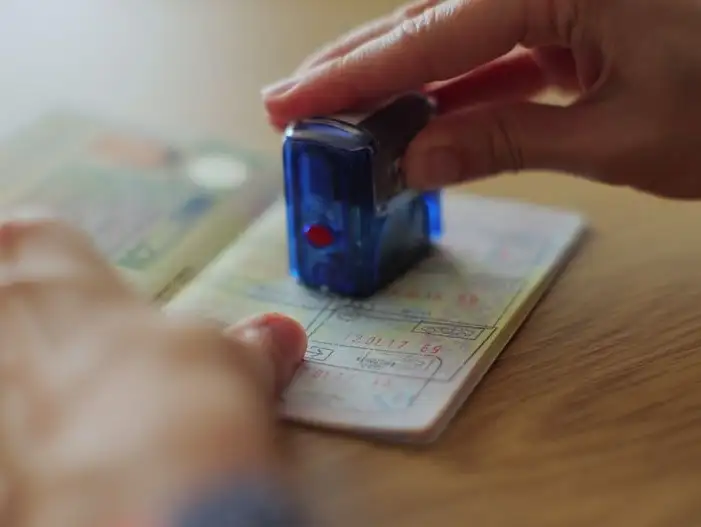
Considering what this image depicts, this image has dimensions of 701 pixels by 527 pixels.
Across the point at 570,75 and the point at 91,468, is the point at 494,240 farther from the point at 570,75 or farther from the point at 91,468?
the point at 91,468

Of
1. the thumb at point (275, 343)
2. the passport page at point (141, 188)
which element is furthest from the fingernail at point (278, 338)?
the passport page at point (141, 188)

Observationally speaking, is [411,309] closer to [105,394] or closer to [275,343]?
[275,343]

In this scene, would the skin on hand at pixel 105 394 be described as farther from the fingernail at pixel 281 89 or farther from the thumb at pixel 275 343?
the fingernail at pixel 281 89

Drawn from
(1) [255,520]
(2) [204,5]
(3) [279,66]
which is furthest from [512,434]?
(2) [204,5]

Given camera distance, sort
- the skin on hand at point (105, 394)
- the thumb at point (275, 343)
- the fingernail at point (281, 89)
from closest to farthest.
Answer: the skin on hand at point (105, 394), the thumb at point (275, 343), the fingernail at point (281, 89)

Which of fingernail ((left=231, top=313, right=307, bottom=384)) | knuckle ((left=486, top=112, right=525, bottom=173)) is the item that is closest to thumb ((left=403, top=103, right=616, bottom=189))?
knuckle ((left=486, top=112, right=525, bottom=173))

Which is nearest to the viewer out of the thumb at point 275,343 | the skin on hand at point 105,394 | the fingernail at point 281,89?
the skin on hand at point 105,394

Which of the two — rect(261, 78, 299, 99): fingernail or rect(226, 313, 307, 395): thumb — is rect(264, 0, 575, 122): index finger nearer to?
rect(261, 78, 299, 99): fingernail
